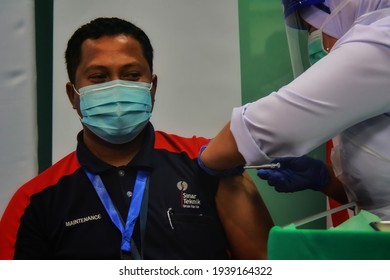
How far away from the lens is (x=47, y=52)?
5.29 feet

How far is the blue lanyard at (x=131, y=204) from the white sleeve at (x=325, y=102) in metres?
0.42

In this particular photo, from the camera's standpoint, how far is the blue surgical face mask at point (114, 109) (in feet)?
4.38

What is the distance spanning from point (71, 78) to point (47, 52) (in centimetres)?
22

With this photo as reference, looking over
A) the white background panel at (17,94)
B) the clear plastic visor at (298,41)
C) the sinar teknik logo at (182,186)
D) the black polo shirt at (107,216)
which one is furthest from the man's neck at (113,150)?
the clear plastic visor at (298,41)

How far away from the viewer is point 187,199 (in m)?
1.38

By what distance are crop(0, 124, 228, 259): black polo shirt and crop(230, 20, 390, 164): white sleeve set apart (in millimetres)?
394

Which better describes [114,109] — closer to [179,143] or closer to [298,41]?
[179,143]

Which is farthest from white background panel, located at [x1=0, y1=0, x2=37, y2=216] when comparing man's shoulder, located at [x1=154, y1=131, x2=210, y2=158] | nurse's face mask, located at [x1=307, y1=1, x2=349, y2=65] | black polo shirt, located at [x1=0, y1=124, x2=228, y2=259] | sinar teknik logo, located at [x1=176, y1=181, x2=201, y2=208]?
nurse's face mask, located at [x1=307, y1=1, x2=349, y2=65]

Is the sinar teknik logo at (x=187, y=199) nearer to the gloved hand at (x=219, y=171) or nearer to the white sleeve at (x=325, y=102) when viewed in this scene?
the gloved hand at (x=219, y=171)

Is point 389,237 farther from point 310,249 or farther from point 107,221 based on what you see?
point 107,221

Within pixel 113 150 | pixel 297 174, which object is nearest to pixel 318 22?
pixel 297 174

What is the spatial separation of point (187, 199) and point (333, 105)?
57 cm

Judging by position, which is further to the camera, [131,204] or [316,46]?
[131,204]
